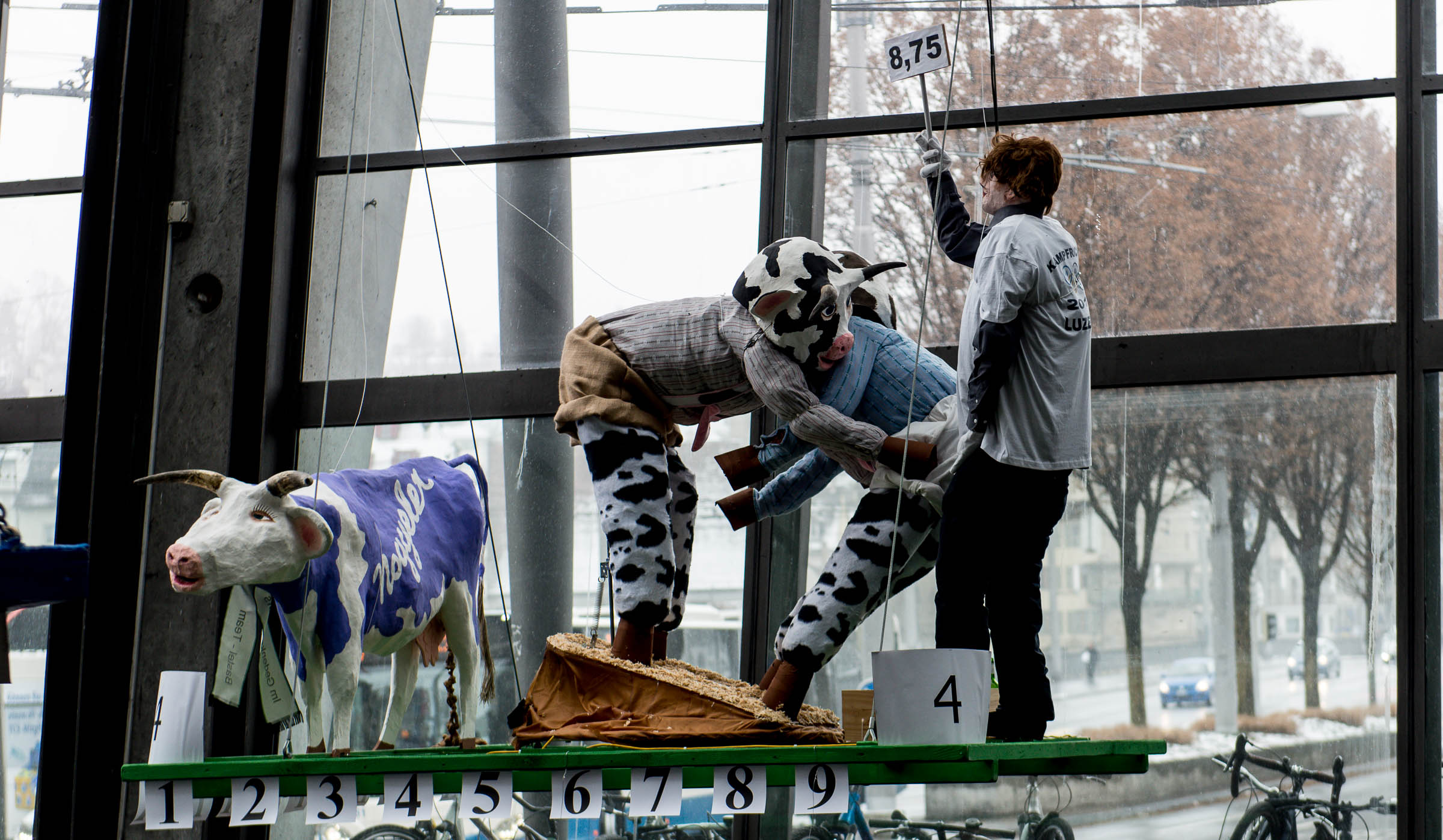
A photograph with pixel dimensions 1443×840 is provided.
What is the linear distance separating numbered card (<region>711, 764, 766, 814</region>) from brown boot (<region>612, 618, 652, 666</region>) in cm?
52

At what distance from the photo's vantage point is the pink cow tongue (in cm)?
354

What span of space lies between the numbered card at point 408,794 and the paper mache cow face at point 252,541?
50 centimetres

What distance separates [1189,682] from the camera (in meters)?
4.76

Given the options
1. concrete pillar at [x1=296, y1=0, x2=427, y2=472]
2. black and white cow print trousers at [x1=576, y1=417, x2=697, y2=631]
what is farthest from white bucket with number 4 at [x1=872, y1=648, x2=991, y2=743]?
concrete pillar at [x1=296, y1=0, x2=427, y2=472]

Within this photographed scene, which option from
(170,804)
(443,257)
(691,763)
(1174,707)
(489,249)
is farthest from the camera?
(489,249)

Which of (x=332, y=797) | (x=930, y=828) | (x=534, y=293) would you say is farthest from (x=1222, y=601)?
(x=332, y=797)

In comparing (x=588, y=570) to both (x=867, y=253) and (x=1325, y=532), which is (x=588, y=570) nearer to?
(x=867, y=253)

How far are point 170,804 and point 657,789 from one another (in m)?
1.08

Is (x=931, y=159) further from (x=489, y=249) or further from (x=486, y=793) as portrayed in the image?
(x=489, y=249)

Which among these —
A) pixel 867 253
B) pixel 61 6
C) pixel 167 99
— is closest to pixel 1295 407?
pixel 867 253

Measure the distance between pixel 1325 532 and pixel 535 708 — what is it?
2.83 m

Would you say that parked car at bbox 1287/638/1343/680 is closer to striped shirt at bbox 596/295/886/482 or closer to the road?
the road

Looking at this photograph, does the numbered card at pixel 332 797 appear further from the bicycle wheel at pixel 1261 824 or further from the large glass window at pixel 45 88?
the large glass window at pixel 45 88

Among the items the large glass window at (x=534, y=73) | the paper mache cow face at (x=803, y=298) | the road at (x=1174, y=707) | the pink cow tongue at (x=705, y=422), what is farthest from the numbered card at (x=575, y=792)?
the large glass window at (x=534, y=73)
